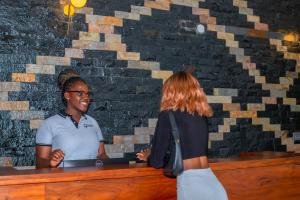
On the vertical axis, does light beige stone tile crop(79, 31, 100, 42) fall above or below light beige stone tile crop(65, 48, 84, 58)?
above

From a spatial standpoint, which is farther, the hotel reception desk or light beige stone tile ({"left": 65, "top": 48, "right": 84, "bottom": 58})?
light beige stone tile ({"left": 65, "top": 48, "right": 84, "bottom": 58})

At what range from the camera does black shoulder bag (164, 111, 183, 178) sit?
239 cm

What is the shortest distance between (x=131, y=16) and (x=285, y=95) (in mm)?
2383

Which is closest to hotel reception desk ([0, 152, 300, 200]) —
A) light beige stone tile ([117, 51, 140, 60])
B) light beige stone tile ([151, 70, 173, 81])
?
light beige stone tile ([151, 70, 173, 81])

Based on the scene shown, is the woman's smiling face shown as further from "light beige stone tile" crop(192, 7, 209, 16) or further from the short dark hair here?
"light beige stone tile" crop(192, 7, 209, 16)

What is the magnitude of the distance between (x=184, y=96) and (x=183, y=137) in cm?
27

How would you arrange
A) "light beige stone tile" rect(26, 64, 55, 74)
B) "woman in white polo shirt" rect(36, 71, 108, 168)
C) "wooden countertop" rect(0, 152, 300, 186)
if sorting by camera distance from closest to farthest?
"wooden countertop" rect(0, 152, 300, 186) < "woman in white polo shirt" rect(36, 71, 108, 168) < "light beige stone tile" rect(26, 64, 55, 74)

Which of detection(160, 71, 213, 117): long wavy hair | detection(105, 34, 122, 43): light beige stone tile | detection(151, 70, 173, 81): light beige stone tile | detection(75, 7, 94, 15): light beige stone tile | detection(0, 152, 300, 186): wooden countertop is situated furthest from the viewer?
detection(151, 70, 173, 81): light beige stone tile

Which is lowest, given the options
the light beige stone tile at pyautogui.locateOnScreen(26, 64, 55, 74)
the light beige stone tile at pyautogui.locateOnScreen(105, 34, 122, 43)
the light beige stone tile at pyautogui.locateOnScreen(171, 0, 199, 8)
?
the light beige stone tile at pyautogui.locateOnScreen(26, 64, 55, 74)

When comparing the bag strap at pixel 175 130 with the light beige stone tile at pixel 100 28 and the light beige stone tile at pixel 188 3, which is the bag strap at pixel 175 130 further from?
the light beige stone tile at pixel 188 3

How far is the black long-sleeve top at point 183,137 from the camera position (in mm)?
2447

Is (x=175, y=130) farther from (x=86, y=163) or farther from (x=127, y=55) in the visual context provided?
(x=127, y=55)

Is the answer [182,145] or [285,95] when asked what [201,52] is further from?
[182,145]

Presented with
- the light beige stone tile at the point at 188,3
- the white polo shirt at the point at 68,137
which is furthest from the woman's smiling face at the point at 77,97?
the light beige stone tile at the point at 188,3
